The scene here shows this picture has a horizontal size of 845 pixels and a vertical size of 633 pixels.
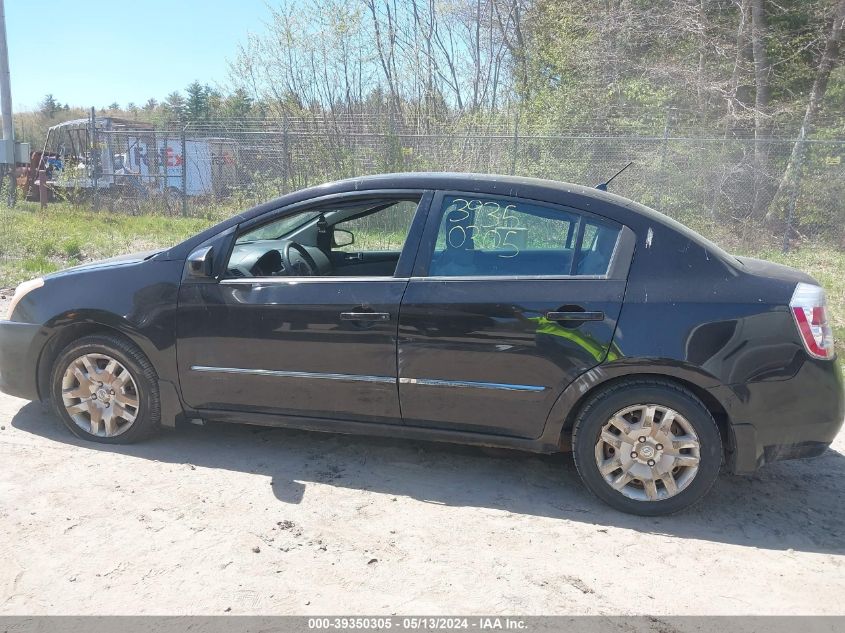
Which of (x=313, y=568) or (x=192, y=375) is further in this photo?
(x=192, y=375)

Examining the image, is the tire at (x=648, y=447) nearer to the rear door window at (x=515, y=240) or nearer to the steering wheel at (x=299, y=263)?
the rear door window at (x=515, y=240)

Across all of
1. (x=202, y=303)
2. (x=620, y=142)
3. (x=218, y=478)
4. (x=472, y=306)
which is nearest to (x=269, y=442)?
(x=218, y=478)

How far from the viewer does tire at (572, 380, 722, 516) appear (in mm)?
3277

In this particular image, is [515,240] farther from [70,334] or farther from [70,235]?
[70,235]

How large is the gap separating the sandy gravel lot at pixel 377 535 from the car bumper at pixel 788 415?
39 cm

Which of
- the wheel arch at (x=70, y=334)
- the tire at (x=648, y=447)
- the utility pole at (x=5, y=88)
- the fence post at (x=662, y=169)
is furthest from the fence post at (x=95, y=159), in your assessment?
the tire at (x=648, y=447)

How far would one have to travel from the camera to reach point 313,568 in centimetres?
289

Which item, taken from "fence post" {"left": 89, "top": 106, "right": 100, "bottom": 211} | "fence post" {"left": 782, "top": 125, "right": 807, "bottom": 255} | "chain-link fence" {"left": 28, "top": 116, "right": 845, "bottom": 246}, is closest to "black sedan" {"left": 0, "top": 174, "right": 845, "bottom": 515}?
"chain-link fence" {"left": 28, "top": 116, "right": 845, "bottom": 246}

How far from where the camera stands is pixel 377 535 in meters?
3.16

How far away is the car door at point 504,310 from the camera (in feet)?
11.0

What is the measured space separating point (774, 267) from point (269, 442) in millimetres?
3111

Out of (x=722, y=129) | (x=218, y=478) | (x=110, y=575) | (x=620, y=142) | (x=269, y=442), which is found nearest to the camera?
(x=110, y=575)

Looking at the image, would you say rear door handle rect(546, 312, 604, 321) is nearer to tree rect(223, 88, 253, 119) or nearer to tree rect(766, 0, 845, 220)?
tree rect(766, 0, 845, 220)

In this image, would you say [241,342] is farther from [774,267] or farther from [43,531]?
[774,267]
